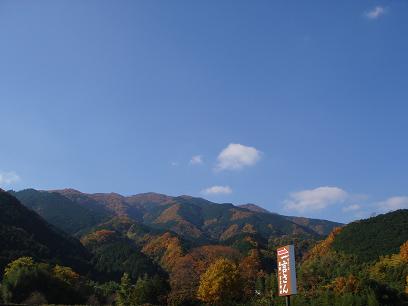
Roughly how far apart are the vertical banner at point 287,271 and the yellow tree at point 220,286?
39.1 meters

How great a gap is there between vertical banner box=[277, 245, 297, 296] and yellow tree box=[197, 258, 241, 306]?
39059mm

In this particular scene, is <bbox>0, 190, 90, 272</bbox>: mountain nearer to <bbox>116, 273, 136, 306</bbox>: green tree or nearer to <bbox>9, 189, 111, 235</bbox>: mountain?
<bbox>116, 273, 136, 306</bbox>: green tree

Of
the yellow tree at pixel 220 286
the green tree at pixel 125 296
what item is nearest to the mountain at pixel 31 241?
the green tree at pixel 125 296

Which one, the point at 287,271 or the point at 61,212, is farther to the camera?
the point at 61,212

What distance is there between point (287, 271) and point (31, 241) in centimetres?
7698

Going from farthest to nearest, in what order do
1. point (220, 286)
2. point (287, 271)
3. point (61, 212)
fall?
1. point (61, 212)
2. point (220, 286)
3. point (287, 271)

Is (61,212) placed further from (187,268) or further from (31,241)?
(187,268)

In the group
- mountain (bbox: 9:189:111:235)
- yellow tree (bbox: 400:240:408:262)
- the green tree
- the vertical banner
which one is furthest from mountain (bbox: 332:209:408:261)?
mountain (bbox: 9:189:111:235)

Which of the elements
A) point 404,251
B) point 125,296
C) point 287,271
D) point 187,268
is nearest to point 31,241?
point 187,268

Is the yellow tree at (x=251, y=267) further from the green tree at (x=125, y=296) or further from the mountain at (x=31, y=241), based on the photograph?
the mountain at (x=31, y=241)

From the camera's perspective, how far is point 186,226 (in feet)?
630

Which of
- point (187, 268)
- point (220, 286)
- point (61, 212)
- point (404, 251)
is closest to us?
point (220, 286)

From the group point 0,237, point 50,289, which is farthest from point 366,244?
point 0,237

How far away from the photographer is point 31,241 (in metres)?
84.9
